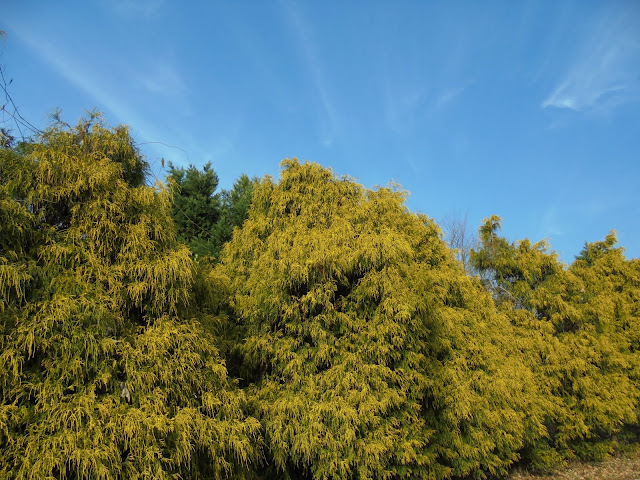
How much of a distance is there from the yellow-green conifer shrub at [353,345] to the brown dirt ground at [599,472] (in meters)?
4.23

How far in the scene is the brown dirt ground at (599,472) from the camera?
13234mm

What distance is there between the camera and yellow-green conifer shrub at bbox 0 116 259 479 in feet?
13.5

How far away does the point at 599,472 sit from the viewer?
14.1 m

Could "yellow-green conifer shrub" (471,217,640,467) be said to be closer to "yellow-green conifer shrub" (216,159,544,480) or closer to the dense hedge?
the dense hedge

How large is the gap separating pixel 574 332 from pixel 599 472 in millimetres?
4935

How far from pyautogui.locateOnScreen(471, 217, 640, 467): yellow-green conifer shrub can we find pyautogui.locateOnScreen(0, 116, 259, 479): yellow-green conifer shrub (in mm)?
11732

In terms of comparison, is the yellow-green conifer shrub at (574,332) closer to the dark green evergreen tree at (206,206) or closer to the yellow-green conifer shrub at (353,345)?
the yellow-green conifer shrub at (353,345)

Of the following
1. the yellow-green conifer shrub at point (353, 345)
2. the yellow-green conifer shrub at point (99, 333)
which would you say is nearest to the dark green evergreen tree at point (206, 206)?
the yellow-green conifer shrub at point (353, 345)

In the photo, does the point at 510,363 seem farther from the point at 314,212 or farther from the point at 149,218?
the point at 149,218

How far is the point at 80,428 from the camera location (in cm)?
414

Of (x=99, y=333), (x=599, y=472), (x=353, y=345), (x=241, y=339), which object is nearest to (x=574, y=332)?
(x=599, y=472)

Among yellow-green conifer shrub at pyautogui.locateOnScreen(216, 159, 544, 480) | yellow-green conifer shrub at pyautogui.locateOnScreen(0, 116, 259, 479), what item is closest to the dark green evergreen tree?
yellow-green conifer shrub at pyautogui.locateOnScreen(216, 159, 544, 480)

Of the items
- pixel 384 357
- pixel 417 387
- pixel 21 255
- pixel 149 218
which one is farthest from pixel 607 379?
pixel 21 255

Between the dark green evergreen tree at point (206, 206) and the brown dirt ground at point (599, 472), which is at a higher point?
the dark green evergreen tree at point (206, 206)
